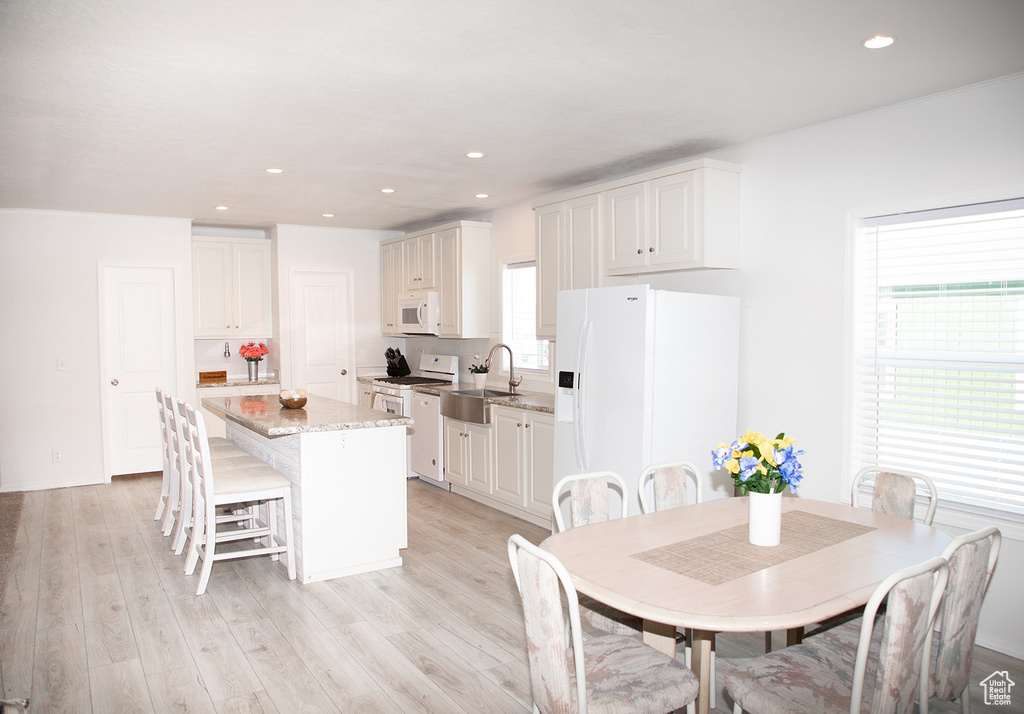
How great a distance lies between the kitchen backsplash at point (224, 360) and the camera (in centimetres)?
722

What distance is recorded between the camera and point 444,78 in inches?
116

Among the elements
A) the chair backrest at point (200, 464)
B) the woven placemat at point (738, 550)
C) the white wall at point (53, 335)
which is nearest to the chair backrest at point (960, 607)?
the woven placemat at point (738, 550)

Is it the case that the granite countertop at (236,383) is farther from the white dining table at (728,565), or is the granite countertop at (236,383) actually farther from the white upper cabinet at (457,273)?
the white dining table at (728,565)

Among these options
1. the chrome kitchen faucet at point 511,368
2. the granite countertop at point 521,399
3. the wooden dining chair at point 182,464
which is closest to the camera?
the wooden dining chair at point 182,464

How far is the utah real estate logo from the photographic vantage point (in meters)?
2.65

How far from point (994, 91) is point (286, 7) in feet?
9.63

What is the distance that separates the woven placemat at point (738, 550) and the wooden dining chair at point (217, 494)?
2484mm

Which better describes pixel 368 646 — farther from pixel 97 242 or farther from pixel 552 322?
pixel 97 242

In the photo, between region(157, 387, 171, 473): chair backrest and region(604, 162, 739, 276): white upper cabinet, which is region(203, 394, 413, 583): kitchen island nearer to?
region(157, 387, 171, 473): chair backrest

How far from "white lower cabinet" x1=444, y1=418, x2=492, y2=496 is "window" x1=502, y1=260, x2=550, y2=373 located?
2.38 ft

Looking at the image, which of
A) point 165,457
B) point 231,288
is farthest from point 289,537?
point 231,288

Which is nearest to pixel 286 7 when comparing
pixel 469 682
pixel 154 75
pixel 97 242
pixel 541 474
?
pixel 154 75

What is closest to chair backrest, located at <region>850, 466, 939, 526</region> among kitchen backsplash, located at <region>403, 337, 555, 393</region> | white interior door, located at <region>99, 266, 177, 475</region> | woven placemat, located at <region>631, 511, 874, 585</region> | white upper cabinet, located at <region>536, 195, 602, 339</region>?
woven placemat, located at <region>631, 511, 874, 585</region>

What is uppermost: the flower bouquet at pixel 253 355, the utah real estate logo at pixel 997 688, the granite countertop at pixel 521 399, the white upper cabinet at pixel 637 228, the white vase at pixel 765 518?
the white upper cabinet at pixel 637 228
